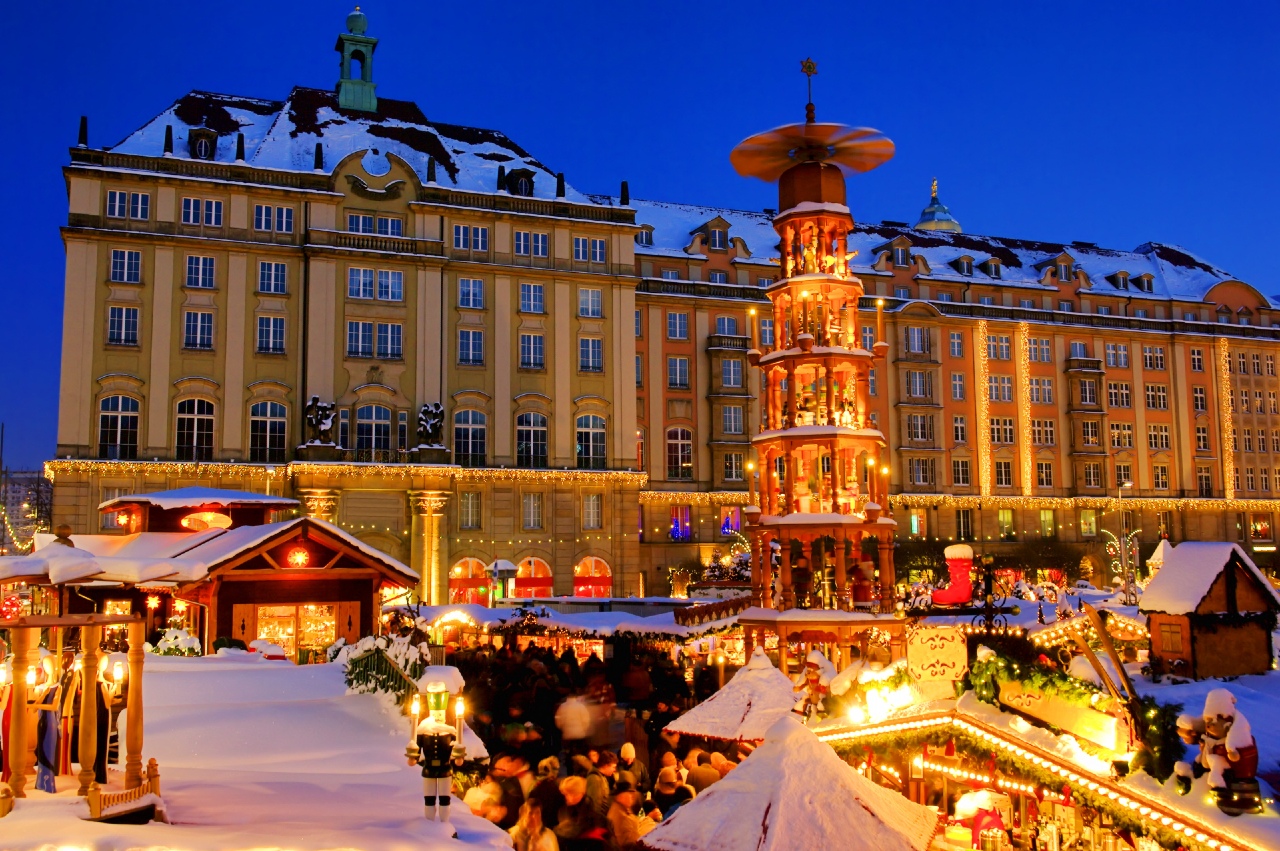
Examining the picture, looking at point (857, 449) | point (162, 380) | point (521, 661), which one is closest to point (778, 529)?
point (857, 449)

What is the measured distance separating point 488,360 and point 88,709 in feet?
135

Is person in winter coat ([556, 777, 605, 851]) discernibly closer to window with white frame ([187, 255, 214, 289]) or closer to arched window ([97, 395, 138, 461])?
arched window ([97, 395, 138, 461])

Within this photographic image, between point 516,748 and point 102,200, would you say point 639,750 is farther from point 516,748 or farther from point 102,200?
point 102,200

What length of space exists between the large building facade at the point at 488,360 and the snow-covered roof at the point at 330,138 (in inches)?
7.6

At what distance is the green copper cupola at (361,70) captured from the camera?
186 feet

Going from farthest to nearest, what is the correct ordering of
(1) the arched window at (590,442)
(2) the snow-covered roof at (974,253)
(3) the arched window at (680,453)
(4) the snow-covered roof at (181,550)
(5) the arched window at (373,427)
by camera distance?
(2) the snow-covered roof at (974,253) < (3) the arched window at (680,453) < (1) the arched window at (590,442) < (5) the arched window at (373,427) < (4) the snow-covered roof at (181,550)

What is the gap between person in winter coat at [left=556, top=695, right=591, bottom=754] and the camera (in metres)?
18.2

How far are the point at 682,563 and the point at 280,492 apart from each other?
1986cm

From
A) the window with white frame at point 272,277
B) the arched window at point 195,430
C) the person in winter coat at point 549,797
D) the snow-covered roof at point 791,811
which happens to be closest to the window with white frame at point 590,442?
the window with white frame at point 272,277

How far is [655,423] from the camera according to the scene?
190ft

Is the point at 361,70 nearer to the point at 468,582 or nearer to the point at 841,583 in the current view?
the point at 468,582

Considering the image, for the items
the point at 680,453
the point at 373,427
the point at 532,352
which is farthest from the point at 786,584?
the point at 680,453

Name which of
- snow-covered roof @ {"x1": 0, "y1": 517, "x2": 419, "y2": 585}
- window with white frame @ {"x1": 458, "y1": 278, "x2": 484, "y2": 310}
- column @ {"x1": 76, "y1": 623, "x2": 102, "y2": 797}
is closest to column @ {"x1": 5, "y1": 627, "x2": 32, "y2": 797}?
column @ {"x1": 76, "y1": 623, "x2": 102, "y2": 797}

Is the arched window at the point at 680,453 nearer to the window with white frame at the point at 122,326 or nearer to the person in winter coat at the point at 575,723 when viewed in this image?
the window with white frame at the point at 122,326
